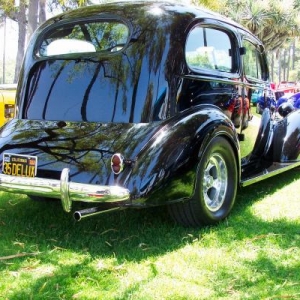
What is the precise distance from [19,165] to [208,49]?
Result: 2.11 m

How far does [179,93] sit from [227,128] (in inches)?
22.6

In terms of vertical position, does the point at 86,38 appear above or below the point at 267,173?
above

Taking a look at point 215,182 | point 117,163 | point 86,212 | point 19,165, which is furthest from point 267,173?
point 19,165

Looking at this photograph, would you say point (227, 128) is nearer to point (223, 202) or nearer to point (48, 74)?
point (223, 202)

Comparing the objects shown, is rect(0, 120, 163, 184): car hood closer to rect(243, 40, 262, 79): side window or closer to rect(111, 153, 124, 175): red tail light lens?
rect(111, 153, 124, 175): red tail light lens

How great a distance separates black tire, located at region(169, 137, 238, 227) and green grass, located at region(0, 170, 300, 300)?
0.39ft

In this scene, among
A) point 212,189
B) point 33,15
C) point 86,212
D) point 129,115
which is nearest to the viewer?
point 86,212

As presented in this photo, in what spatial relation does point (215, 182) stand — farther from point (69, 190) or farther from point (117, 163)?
point (69, 190)

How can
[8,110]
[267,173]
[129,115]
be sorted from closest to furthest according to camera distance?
[129,115] < [267,173] < [8,110]

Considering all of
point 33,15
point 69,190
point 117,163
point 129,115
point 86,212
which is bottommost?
point 86,212

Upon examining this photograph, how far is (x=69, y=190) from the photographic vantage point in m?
3.27

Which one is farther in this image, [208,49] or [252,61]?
[252,61]

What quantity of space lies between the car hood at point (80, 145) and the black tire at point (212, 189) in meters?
0.59

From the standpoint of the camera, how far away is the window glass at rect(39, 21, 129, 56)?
4.00 m
